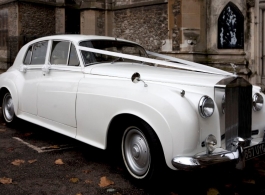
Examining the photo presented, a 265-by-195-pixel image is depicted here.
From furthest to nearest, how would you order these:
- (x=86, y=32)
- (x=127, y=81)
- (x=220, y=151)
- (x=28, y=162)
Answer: (x=86, y=32), (x=28, y=162), (x=127, y=81), (x=220, y=151)

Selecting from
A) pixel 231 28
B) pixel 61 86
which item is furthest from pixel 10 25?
pixel 61 86

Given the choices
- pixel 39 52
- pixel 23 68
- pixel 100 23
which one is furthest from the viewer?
pixel 100 23

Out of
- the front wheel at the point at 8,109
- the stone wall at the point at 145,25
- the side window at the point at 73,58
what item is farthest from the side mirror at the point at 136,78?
the stone wall at the point at 145,25

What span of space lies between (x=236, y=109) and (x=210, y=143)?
522 millimetres

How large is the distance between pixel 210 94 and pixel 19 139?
346cm

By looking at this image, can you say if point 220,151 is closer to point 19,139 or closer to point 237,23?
point 19,139

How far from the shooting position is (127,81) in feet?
13.2

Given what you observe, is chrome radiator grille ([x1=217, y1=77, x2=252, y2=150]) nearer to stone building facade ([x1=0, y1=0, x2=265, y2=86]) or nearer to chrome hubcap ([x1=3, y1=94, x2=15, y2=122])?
chrome hubcap ([x1=3, y1=94, x2=15, y2=122])

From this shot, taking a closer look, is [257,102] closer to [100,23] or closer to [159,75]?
[159,75]

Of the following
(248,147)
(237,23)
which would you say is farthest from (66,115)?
(237,23)

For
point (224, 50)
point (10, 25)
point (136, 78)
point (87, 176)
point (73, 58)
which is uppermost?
point (10, 25)

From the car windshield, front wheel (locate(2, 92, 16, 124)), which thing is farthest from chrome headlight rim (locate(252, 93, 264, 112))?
front wheel (locate(2, 92, 16, 124))

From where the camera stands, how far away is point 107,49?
5160 millimetres

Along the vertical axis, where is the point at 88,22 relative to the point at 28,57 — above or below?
above
